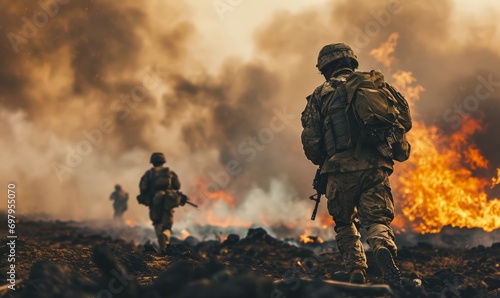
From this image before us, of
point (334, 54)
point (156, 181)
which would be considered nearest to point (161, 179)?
point (156, 181)

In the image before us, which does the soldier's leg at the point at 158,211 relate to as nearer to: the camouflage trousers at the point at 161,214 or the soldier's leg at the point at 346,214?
the camouflage trousers at the point at 161,214

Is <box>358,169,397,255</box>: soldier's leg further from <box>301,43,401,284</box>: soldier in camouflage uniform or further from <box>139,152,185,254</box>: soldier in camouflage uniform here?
<box>139,152,185,254</box>: soldier in camouflage uniform

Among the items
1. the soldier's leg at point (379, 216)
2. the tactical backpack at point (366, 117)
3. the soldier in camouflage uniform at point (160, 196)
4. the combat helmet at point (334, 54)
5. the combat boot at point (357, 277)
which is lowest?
the combat boot at point (357, 277)

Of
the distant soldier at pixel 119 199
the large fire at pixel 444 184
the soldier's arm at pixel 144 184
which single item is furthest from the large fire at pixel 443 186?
the distant soldier at pixel 119 199

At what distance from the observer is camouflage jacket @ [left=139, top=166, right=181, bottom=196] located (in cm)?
1192

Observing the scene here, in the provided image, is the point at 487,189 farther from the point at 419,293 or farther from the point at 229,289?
the point at 229,289

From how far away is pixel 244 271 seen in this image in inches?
224

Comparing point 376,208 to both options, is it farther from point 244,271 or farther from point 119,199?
point 119,199

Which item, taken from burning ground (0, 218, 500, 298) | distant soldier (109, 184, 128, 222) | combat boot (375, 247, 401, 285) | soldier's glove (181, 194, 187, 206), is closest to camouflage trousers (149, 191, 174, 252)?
soldier's glove (181, 194, 187, 206)

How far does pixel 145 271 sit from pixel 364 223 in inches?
105

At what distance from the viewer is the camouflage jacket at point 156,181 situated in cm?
1192

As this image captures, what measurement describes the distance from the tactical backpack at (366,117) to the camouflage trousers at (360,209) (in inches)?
11.3

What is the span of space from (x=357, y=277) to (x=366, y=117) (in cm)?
161

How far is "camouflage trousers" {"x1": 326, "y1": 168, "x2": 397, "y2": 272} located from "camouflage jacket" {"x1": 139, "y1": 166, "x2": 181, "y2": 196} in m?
7.37
